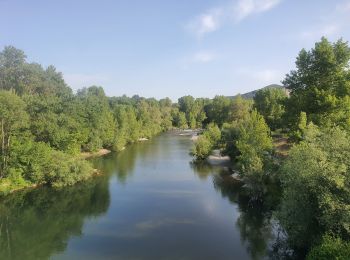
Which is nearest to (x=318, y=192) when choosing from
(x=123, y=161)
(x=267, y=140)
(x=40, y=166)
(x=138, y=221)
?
(x=138, y=221)

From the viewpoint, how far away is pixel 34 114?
170 feet

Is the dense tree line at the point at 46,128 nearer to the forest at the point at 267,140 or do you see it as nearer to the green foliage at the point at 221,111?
the forest at the point at 267,140

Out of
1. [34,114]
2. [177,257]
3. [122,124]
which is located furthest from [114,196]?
[122,124]

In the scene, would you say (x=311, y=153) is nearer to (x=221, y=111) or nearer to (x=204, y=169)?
(x=204, y=169)

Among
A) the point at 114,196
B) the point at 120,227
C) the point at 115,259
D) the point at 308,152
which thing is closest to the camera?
the point at 308,152

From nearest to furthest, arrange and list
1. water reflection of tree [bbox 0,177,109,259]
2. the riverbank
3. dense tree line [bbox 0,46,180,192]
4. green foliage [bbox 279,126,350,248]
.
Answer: green foliage [bbox 279,126,350,248] → water reflection of tree [bbox 0,177,109,259] → dense tree line [bbox 0,46,180,192] → the riverbank

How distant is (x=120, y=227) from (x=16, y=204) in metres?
13.7

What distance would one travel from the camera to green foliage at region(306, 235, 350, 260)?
14789mm

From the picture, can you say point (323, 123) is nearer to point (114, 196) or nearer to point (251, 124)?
point (251, 124)

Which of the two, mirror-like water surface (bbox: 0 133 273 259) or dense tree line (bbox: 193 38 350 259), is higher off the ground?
dense tree line (bbox: 193 38 350 259)

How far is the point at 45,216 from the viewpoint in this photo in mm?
31672

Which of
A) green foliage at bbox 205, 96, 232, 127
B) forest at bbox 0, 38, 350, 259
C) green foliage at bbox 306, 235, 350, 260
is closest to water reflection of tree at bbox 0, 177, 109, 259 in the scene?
forest at bbox 0, 38, 350, 259

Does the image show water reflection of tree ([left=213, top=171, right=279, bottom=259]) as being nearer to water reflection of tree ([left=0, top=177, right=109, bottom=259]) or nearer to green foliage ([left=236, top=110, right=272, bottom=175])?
green foliage ([left=236, top=110, right=272, bottom=175])

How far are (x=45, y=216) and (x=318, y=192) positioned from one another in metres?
24.8
